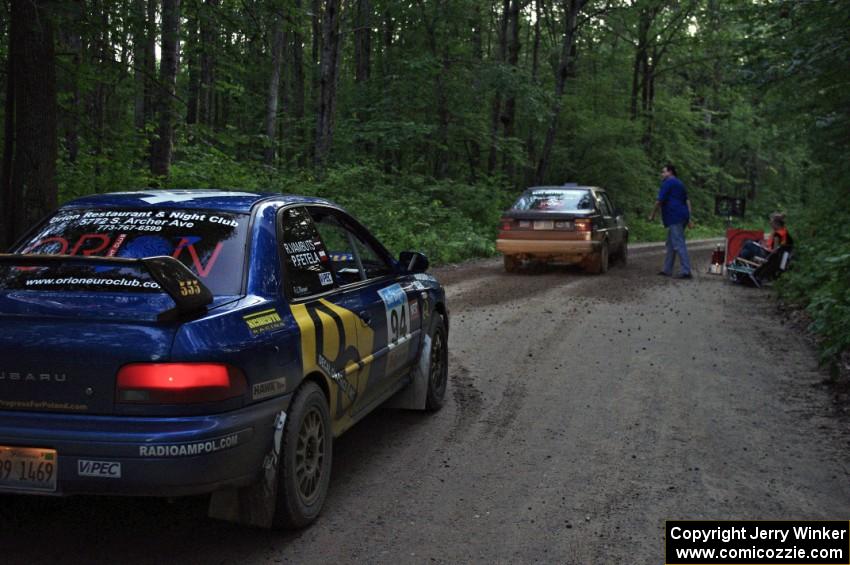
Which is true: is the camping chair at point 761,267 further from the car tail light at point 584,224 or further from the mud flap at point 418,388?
the mud flap at point 418,388

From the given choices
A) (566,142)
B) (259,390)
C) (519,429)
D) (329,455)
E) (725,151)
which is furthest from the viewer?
(725,151)

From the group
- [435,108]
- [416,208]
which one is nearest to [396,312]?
[416,208]

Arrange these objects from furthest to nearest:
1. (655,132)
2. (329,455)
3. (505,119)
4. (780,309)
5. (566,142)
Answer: (655,132) < (566,142) < (505,119) < (780,309) < (329,455)

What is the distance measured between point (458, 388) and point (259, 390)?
3764mm

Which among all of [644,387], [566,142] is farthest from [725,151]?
[644,387]

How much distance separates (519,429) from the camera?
233 inches

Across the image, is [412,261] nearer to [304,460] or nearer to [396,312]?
[396,312]

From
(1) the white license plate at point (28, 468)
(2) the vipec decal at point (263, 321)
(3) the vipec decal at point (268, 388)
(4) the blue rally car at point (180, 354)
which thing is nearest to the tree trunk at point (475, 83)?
(4) the blue rally car at point (180, 354)

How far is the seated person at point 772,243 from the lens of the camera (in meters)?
14.6

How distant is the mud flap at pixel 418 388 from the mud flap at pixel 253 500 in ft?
8.02

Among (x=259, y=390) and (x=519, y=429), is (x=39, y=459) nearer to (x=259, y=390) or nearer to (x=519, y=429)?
(x=259, y=390)

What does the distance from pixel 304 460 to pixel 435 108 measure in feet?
76.2

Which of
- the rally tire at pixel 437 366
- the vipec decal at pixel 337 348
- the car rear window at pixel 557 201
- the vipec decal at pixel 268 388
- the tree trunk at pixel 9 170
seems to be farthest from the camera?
the car rear window at pixel 557 201

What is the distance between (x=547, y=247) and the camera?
15.6 metres
